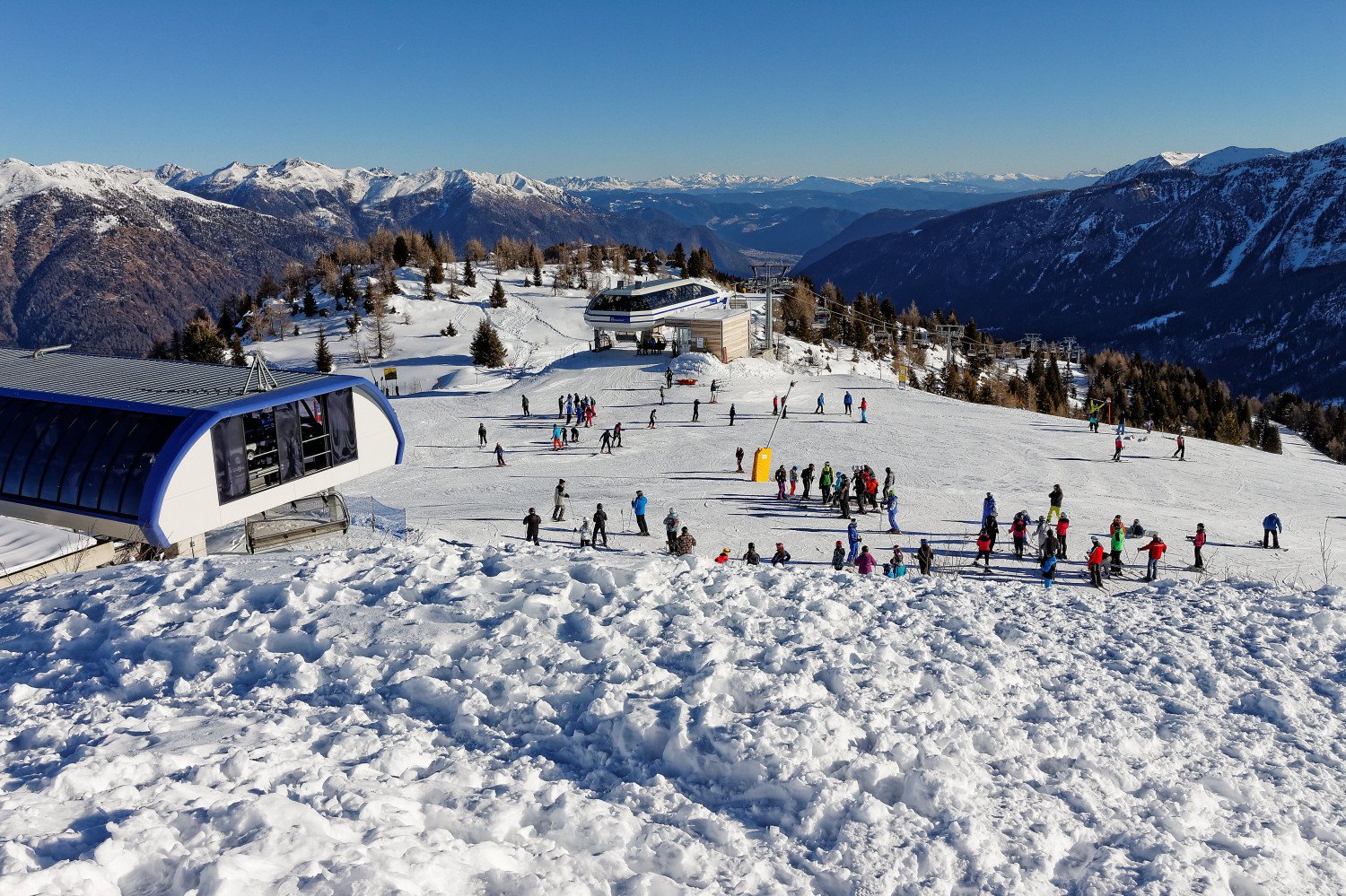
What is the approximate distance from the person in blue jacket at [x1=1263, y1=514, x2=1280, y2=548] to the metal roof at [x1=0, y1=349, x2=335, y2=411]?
22818 mm

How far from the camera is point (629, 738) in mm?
7816

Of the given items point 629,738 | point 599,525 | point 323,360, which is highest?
point 323,360

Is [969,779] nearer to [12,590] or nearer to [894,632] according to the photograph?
[894,632]

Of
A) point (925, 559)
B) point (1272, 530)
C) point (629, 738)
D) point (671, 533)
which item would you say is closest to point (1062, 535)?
point (925, 559)

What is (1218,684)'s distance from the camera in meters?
9.95

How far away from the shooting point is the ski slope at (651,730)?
6043 mm

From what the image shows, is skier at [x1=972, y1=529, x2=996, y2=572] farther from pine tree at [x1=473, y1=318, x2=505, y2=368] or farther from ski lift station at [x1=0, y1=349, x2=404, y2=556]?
pine tree at [x1=473, y1=318, x2=505, y2=368]

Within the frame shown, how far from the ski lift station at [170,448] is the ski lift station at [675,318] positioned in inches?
1114

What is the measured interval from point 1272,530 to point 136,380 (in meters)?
27.6

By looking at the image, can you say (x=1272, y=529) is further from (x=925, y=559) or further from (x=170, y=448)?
(x=170, y=448)

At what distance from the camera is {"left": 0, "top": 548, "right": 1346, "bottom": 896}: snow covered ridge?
5996mm

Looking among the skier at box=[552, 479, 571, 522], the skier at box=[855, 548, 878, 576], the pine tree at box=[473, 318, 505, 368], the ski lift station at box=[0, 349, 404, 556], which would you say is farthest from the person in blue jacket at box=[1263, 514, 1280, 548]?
the pine tree at box=[473, 318, 505, 368]

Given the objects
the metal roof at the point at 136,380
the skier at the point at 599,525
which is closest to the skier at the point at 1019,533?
the skier at the point at 599,525

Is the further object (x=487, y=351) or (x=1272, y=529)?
(x=487, y=351)
